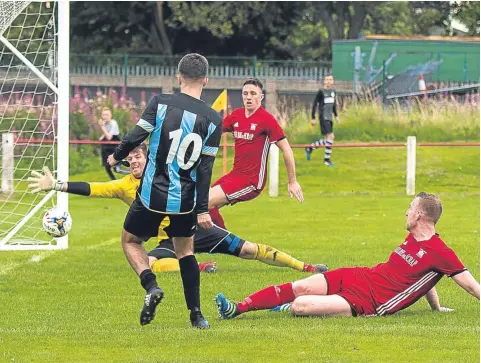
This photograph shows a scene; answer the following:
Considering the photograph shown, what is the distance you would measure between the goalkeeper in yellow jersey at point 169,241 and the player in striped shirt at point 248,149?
30.6 inches

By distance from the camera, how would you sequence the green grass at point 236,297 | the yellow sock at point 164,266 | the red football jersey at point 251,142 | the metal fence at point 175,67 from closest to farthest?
the green grass at point 236,297
the yellow sock at point 164,266
the red football jersey at point 251,142
the metal fence at point 175,67

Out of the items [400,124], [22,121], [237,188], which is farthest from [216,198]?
[400,124]

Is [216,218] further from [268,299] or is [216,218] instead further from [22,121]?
[22,121]

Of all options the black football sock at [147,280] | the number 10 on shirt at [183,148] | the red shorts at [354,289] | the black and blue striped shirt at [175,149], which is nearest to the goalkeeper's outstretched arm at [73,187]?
the black and blue striped shirt at [175,149]

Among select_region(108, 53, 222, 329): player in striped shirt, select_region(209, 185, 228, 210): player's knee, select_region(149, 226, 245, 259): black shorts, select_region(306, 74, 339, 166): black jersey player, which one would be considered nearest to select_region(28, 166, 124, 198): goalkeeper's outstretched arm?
select_region(108, 53, 222, 329): player in striped shirt

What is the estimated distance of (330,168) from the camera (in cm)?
2939

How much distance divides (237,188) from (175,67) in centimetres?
2536

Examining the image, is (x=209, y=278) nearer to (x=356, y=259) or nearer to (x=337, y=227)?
(x=356, y=259)

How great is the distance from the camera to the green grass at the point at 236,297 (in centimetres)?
786

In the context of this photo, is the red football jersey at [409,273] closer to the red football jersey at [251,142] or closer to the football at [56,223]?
the football at [56,223]

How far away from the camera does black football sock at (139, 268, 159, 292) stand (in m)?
8.60

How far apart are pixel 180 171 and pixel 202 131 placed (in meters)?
0.33

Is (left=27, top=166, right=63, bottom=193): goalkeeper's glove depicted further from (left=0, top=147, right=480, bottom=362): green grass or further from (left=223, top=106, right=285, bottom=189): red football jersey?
(left=223, top=106, right=285, bottom=189): red football jersey

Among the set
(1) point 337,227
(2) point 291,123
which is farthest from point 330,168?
(1) point 337,227
